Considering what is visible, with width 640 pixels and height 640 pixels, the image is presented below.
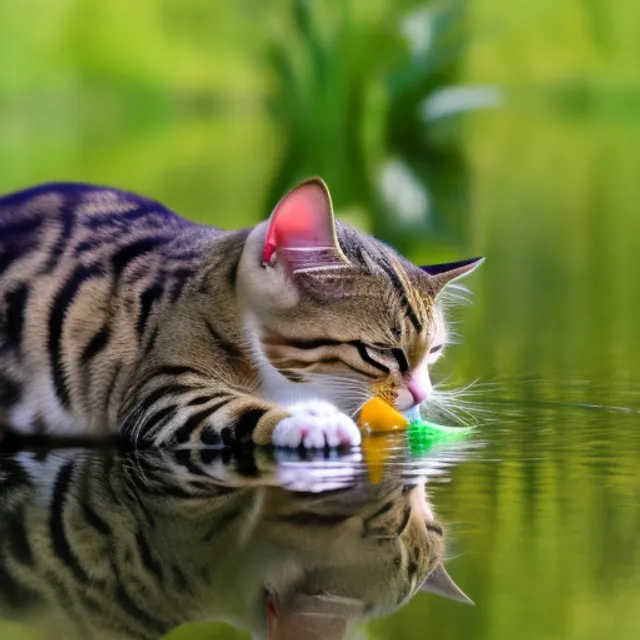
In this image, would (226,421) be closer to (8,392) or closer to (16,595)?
(8,392)

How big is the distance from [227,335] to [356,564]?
1.05 metres

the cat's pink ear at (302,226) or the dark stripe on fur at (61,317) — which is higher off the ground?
the cat's pink ear at (302,226)

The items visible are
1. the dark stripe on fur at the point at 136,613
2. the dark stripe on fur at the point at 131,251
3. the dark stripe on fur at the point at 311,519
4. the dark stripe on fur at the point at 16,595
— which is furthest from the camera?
the dark stripe on fur at the point at 131,251

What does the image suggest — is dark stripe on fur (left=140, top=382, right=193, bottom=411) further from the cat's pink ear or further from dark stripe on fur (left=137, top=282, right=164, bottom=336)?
the cat's pink ear

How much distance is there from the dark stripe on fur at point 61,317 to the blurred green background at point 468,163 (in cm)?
96

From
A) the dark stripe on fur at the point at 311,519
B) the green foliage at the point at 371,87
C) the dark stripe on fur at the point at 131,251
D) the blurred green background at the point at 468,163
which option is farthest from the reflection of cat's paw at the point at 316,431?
the green foliage at the point at 371,87

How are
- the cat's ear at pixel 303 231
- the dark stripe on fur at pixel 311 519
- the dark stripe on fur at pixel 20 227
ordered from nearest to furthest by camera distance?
1. the dark stripe on fur at pixel 311 519
2. the cat's ear at pixel 303 231
3. the dark stripe on fur at pixel 20 227

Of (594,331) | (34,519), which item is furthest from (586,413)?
(34,519)

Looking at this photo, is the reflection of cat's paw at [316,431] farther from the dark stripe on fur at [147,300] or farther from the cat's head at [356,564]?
the dark stripe on fur at [147,300]

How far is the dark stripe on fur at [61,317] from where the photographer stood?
3.32m

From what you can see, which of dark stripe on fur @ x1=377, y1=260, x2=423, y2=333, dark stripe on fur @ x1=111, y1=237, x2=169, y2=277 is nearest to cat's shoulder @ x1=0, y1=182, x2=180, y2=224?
dark stripe on fur @ x1=111, y1=237, x2=169, y2=277

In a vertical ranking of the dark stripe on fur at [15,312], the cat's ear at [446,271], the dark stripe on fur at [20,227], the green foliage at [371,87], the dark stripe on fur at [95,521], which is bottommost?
the dark stripe on fur at [95,521]

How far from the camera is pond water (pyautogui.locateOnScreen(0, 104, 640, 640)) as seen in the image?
6.73 ft

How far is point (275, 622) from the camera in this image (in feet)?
6.57
